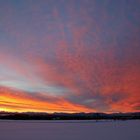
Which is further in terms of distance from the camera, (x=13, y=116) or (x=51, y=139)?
(x=13, y=116)

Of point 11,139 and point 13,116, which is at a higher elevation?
point 13,116

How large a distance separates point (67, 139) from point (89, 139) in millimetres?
1243

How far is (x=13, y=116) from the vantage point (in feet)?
277

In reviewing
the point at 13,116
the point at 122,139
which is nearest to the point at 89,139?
the point at 122,139

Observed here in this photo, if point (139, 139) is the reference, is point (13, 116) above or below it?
above

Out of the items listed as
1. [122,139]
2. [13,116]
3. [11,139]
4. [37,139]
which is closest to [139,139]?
[122,139]

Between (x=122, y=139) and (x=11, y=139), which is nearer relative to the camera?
(x=11, y=139)

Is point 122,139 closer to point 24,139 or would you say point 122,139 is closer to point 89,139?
point 89,139

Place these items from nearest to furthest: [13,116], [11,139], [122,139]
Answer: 1. [11,139]
2. [122,139]
3. [13,116]

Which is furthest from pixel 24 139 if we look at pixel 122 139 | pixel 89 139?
pixel 122 139

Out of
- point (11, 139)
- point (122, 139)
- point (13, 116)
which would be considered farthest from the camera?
point (13, 116)

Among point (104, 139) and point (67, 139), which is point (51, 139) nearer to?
point (67, 139)

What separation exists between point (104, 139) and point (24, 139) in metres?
4.51

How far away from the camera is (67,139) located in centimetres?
1644
